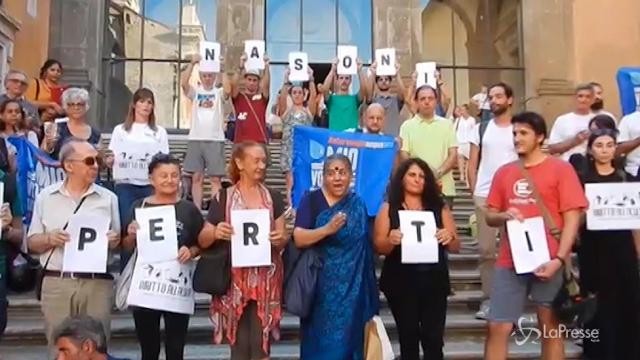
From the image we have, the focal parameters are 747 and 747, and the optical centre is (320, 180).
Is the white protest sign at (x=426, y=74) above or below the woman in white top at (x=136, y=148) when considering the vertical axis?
above

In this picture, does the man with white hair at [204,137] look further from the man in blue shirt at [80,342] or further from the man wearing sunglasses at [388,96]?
the man in blue shirt at [80,342]

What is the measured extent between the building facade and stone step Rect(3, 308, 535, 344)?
32.9 ft

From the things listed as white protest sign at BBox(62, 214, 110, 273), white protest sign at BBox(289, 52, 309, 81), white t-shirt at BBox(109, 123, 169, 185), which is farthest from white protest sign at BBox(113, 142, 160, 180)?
white protest sign at BBox(289, 52, 309, 81)

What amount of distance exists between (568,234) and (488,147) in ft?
6.26

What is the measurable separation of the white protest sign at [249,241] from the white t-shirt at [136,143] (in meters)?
2.14

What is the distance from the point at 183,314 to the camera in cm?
534

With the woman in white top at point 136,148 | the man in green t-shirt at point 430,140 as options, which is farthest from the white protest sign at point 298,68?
the woman in white top at point 136,148

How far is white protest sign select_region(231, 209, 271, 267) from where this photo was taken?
17.1 feet

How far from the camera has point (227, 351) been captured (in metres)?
6.69

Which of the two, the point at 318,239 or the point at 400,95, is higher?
the point at 400,95

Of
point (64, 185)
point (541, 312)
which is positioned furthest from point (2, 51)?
point (541, 312)

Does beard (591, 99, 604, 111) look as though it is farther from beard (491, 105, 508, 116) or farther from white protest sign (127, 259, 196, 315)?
white protest sign (127, 259, 196, 315)

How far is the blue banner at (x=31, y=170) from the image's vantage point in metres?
7.45

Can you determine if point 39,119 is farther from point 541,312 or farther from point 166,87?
point 166,87
